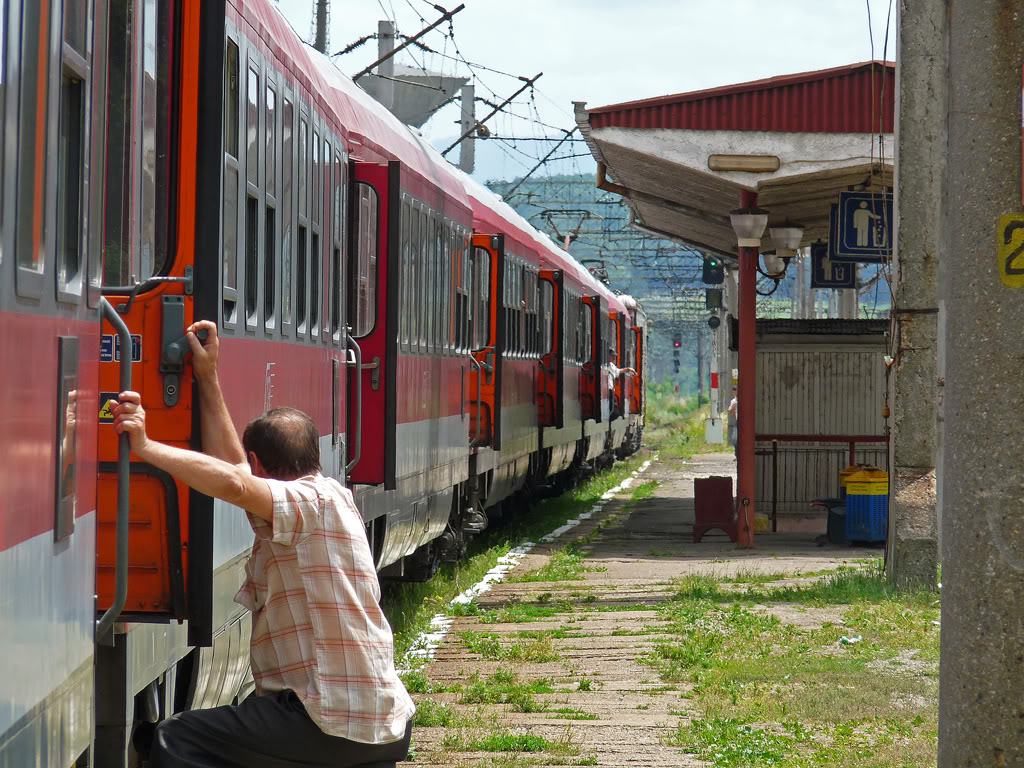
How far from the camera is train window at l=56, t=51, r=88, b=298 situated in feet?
12.5

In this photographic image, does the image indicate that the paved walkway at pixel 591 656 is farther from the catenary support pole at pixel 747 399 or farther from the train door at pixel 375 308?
the train door at pixel 375 308

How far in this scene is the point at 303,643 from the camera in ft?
15.0

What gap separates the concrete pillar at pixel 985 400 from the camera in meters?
5.16

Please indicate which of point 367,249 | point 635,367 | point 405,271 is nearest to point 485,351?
point 405,271

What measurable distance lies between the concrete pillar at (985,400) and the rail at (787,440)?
14.0 m

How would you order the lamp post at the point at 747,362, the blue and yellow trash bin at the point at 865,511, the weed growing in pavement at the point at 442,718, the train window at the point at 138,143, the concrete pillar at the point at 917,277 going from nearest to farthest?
the train window at the point at 138,143, the weed growing in pavement at the point at 442,718, the concrete pillar at the point at 917,277, the blue and yellow trash bin at the point at 865,511, the lamp post at the point at 747,362

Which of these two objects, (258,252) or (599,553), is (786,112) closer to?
(599,553)

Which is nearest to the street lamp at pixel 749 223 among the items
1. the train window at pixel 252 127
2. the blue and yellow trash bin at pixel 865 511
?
the blue and yellow trash bin at pixel 865 511

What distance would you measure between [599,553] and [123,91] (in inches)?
505

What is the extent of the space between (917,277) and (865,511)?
5343mm

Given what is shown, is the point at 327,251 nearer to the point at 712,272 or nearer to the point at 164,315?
the point at 164,315

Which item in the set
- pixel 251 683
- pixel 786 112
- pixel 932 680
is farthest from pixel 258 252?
pixel 786 112

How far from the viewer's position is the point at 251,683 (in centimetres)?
736

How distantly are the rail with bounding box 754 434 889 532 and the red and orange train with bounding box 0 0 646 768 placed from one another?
827 centimetres
